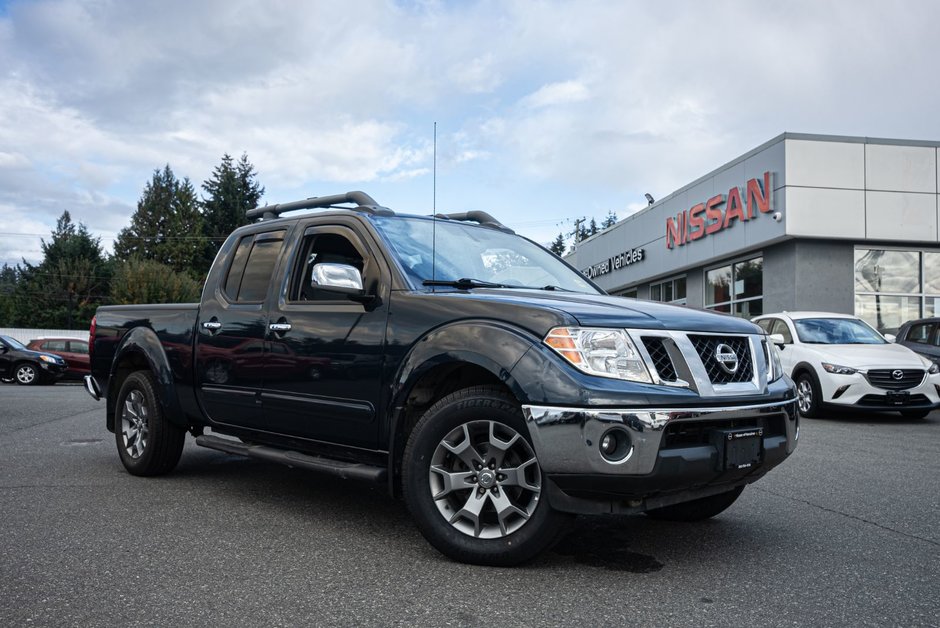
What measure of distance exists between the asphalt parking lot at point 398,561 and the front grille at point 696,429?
0.61m

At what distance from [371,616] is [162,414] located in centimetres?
334

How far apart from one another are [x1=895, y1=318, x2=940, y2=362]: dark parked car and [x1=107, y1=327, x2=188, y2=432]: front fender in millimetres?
11816

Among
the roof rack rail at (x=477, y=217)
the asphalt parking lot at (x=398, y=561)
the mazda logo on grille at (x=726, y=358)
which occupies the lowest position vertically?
the asphalt parking lot at (x=398, y=561)

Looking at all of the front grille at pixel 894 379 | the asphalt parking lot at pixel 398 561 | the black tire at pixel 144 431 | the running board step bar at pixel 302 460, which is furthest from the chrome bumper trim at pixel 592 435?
the front grille at pixel 894 379

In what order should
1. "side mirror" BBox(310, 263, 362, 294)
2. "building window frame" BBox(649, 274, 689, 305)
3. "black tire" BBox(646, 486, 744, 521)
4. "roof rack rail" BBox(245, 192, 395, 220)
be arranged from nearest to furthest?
"side mirror" BBox(310, 263, 362, 294) < "black tire" BBox(646, 486, 744, 521) < "roof rack rail" BBox(245, 192, 395, 220) < "building window frame" BBox(649, 274, 689, 305)

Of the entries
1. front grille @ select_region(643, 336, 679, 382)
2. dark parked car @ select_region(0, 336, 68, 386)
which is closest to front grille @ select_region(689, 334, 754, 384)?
front grille @ select_region(643, 336, 679, 382)

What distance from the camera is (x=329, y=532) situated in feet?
14.0

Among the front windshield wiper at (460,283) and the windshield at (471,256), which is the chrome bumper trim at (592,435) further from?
the windshield at (471,256)

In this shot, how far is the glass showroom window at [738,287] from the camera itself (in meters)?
21.6

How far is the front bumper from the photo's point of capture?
10.7 ft

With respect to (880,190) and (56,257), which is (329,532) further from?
(56,257)

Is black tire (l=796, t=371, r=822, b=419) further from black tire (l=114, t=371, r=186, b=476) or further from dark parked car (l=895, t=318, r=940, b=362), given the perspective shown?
black tire (l=114, t=371, r=186, b=476)

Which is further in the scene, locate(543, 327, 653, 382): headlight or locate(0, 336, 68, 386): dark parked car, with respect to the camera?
locate(0, 336, 68, 386): dark parked car

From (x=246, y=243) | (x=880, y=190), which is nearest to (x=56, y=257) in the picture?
(x=880, y=190)
